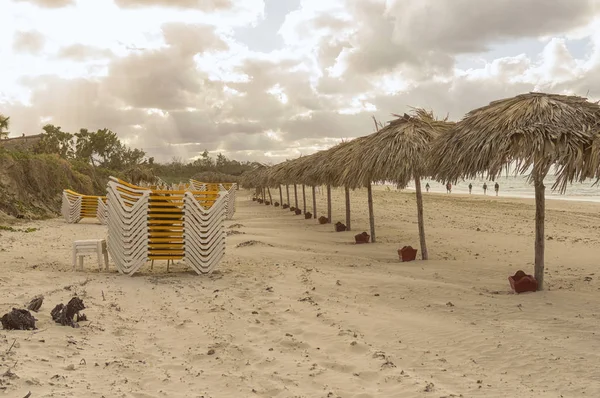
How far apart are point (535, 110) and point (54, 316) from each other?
20.1 ft

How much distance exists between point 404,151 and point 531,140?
344cm

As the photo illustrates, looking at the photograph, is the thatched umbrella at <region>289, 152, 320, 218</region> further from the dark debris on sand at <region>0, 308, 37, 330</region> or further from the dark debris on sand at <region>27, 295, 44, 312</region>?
the dark debris on sand at <region>0, 308, 37, 330</region>

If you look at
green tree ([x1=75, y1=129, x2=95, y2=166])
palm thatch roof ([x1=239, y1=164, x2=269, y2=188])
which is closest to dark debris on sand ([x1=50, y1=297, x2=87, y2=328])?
palm thatch roof ([x1=239, y1=164, x2=269, y2=188])

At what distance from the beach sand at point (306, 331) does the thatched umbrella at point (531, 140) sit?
5.35 ft

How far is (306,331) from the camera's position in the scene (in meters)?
4.93

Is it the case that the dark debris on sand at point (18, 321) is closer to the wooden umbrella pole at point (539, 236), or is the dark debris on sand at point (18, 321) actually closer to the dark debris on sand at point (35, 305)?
the dark debris on sand at point (35, 305)

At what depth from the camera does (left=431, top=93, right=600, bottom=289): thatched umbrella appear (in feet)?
19.2

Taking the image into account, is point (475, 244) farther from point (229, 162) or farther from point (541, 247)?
point (229, 162)

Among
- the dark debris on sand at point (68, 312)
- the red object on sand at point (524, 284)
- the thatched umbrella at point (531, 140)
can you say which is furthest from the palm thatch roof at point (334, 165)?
the dark debris on sand at point (68, 312)

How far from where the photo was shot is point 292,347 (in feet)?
14.8

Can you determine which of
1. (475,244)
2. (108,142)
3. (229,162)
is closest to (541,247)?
(475,244)

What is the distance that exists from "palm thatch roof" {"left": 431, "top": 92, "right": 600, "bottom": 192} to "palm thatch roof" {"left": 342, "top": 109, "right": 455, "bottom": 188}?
74.0 inches

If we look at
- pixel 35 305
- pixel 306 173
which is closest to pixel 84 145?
pixel 306 173

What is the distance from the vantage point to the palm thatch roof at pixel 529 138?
19.2 feet
